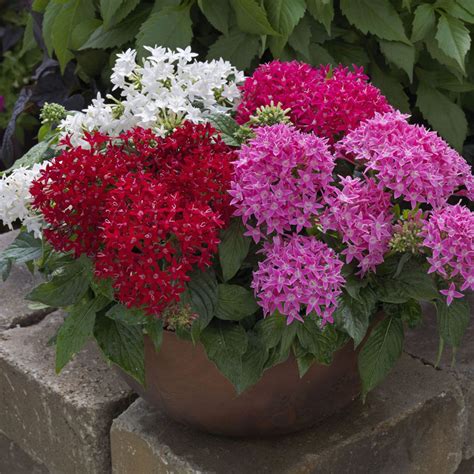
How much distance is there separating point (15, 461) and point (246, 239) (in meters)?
0.90

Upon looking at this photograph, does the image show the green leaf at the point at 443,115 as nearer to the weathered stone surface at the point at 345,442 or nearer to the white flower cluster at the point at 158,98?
the weathered stone surface at the point at 345,442

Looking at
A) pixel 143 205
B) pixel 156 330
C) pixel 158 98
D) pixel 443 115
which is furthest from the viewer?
pixel 443 115

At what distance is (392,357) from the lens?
1392 mm

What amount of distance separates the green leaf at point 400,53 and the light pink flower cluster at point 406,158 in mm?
681

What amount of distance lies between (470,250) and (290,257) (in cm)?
A: 25

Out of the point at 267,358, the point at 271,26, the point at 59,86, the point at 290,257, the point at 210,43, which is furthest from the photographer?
the point at 59,86

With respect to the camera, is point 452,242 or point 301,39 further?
point 301,39

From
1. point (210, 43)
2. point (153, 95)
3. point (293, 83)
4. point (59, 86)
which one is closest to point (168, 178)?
point (153, 95)

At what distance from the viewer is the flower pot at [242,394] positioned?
1394 millimetres

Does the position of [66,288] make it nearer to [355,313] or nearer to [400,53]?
[355,313]

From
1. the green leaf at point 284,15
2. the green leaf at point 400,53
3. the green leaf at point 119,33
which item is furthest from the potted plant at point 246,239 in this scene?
the green leaf at point 119,33

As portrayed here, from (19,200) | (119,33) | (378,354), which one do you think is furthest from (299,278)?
(119,33)

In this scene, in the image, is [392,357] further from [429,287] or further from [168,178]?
[168,178]

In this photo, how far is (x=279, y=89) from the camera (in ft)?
4.81
